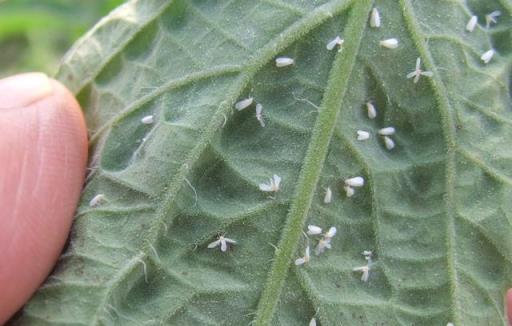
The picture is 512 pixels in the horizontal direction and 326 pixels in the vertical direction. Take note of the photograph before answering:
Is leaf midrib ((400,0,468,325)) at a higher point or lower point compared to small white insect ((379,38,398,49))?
lower

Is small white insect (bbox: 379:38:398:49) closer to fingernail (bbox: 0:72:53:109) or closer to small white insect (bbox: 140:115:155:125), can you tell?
small white insect (bbox: 140:115:155:125)

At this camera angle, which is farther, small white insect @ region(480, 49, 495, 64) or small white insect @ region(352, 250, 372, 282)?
small white insect @ region(480, 49, 495, 64)

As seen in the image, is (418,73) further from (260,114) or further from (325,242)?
(325,242)

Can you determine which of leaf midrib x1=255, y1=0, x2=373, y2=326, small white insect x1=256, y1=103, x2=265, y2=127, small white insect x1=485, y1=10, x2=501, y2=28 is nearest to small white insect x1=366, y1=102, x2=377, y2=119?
leaf midrib x1=255, y1=0, x2=373, y2=326

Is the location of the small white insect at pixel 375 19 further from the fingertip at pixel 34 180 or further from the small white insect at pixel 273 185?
the fingertip at pixel 34 180

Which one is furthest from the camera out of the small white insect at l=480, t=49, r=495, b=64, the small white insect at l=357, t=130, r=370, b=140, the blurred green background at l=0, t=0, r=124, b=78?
the blurred green background at l=0, t=0, r=124, b=78

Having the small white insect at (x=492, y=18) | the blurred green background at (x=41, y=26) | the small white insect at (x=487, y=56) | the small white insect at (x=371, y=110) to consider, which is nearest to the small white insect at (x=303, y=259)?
the small white insect at (x=371, y=110)

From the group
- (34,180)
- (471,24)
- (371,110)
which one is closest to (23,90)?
(34,180)

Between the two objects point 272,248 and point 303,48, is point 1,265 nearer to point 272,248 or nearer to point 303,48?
point 272,248
